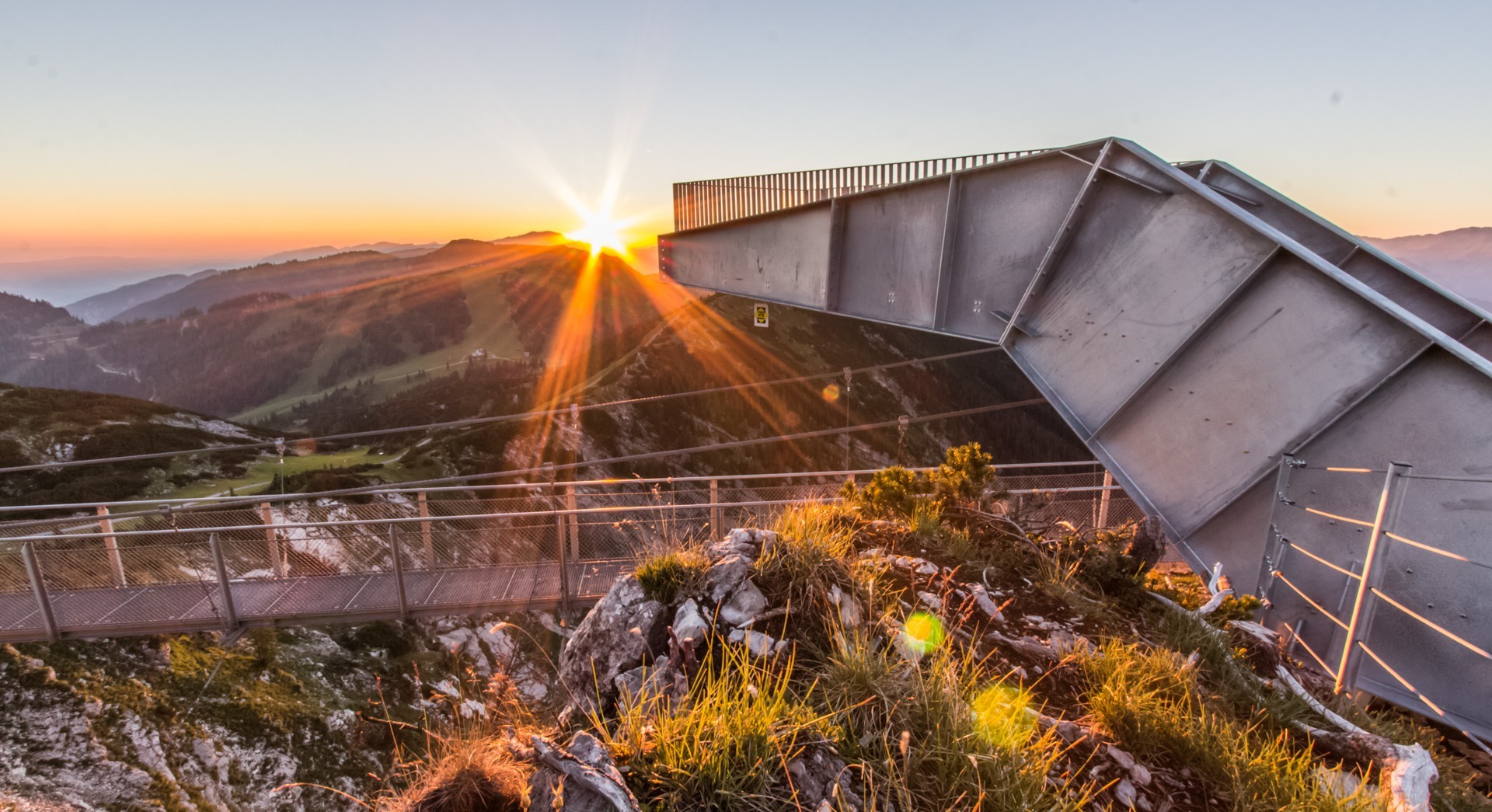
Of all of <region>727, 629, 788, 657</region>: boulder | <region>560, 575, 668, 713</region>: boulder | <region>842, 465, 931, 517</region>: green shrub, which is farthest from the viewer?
<region>842, 465, 931, 517</region>: green shrub

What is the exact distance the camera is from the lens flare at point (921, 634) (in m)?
3.43

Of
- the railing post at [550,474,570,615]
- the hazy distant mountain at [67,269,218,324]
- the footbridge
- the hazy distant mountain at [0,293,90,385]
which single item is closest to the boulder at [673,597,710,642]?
the footbridge

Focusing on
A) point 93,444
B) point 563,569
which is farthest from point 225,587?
point 93,444

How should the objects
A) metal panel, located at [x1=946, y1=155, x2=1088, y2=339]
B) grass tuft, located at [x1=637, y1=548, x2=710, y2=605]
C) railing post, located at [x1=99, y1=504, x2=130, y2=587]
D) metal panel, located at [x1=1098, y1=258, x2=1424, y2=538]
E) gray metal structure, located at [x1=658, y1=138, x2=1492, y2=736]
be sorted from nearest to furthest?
grass tuft, located at [x1=637, y1=548, x2=710, y2=605], gray metal structure, located at [x1=658, y1=138, x2=1492, y2=736], metal panel, located at [x1=1098, y1=258, x2=1424, y2=538], metal panel, located at [x1=946, y1=155, x2=1088, y2=339], railing post, located at [x1=99, y1=504, x2=130, y2=587]

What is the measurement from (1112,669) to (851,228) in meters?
8.34

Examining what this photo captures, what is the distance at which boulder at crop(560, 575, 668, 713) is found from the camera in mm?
3564

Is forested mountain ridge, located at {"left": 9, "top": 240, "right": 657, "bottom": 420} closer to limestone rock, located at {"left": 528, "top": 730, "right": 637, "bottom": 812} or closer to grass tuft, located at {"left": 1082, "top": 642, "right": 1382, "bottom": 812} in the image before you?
grass tuft, located at {"left": 1082, "top": 642, "right": 1382, "bottom": 812}

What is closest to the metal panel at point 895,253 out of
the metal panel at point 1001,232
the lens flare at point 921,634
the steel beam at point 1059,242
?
the metal panel at point 1001,232

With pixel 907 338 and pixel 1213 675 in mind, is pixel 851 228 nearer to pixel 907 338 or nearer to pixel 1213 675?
pixel 1213 675

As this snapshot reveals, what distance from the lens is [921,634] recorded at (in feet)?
12.0

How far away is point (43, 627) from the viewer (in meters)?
8.74

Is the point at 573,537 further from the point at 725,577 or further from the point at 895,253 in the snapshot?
the point at 895,253

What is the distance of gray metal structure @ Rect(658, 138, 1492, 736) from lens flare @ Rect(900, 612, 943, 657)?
2.75 metres

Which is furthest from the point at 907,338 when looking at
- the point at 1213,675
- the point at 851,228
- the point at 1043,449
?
the point at 1213,675
